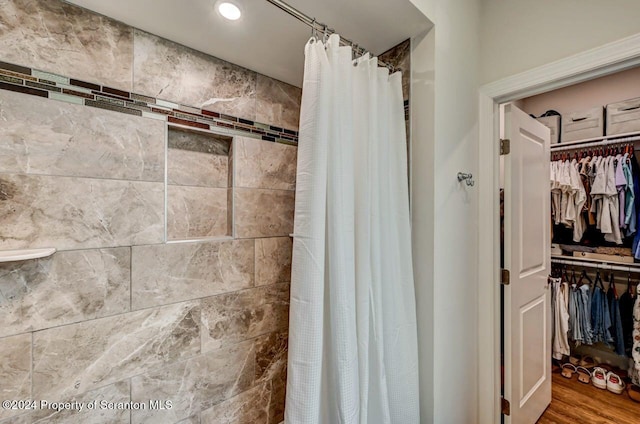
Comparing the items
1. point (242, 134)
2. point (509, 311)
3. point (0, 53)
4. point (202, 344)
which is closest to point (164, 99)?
point (242, 134)

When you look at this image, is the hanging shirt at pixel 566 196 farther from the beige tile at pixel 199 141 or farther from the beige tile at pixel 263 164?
the beige tile at pixel 199 141

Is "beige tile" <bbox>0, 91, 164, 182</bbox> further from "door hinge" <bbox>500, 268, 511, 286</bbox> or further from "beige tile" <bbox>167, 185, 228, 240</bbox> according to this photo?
"door hinge" <bbox>500, 268, 511, 286</bbox>

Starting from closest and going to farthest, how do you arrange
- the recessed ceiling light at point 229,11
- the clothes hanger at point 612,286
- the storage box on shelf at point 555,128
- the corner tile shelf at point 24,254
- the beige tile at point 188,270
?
1. the corner tile shelf at point 24,254
2. the recessed ceiling light at point 229,11
3. the beige tile at point 188,270
4. the clothes hanger at point 612,286
5. the storage box on shelf at point 555,128

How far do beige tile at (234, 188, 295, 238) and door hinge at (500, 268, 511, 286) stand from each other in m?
1.22

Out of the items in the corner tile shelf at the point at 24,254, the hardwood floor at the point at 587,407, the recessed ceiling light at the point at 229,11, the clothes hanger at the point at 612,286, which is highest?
the recessed ceiling light at the point at 229,11

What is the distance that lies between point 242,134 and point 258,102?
0.74 ft

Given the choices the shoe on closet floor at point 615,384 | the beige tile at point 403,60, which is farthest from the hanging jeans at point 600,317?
the beige tile at point 403,60

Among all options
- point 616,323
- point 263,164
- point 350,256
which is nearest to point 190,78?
point 263,164

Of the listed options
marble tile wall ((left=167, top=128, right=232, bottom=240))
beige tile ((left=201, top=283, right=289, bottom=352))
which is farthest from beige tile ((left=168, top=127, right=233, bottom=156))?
beige tile ((left=201, top=283, right=289, bottom=352))

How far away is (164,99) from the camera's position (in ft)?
4.19

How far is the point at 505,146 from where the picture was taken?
5.05ft

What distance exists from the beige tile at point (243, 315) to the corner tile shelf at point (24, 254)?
2.06 feet

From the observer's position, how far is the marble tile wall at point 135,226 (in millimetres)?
992

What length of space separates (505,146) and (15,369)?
235 centimetres
